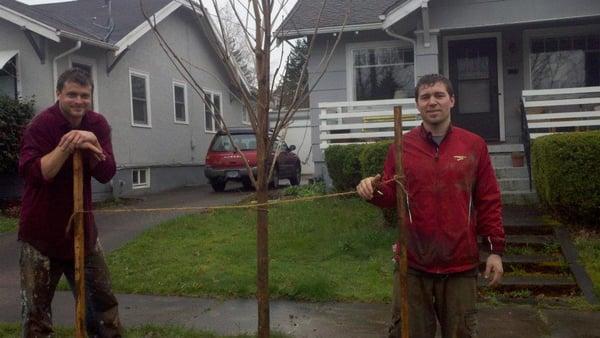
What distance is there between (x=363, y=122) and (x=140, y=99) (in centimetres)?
768

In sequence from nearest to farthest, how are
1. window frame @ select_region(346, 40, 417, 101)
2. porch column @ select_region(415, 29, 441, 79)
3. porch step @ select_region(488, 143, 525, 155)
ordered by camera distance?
porch step @ select_region(488, 143, 525, 155), porch column @ select_region(415, 29, 441, 79), window frame @ select_region(346, 40, 417, 101)

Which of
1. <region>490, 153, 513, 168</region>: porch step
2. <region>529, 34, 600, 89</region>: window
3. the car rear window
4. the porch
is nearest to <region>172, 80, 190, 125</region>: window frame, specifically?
the car rear window

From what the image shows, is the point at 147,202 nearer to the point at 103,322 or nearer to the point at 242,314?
the point at 242,314

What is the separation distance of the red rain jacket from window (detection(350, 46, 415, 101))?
10169 millimetres

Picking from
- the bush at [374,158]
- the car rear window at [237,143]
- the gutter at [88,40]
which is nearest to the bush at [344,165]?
the bush at [374,158]

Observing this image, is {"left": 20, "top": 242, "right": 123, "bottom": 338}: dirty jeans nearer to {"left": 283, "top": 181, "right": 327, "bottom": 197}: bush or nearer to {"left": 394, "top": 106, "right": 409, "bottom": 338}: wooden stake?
{"left": 394, "top": 106, "right": 409, "bottom": 338}: wooden stake

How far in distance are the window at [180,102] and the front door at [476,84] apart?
374 inches

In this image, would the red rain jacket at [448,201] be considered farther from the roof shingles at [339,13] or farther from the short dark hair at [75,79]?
the roof shingles at [339,13]

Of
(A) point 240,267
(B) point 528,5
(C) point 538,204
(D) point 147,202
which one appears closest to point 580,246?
(C) point 538,204

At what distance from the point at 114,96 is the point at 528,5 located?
997cm

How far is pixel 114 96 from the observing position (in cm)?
1644

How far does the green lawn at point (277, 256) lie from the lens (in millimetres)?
7035

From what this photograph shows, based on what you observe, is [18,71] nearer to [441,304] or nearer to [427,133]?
[427,133]

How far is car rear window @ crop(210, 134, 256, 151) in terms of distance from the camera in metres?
16.5
